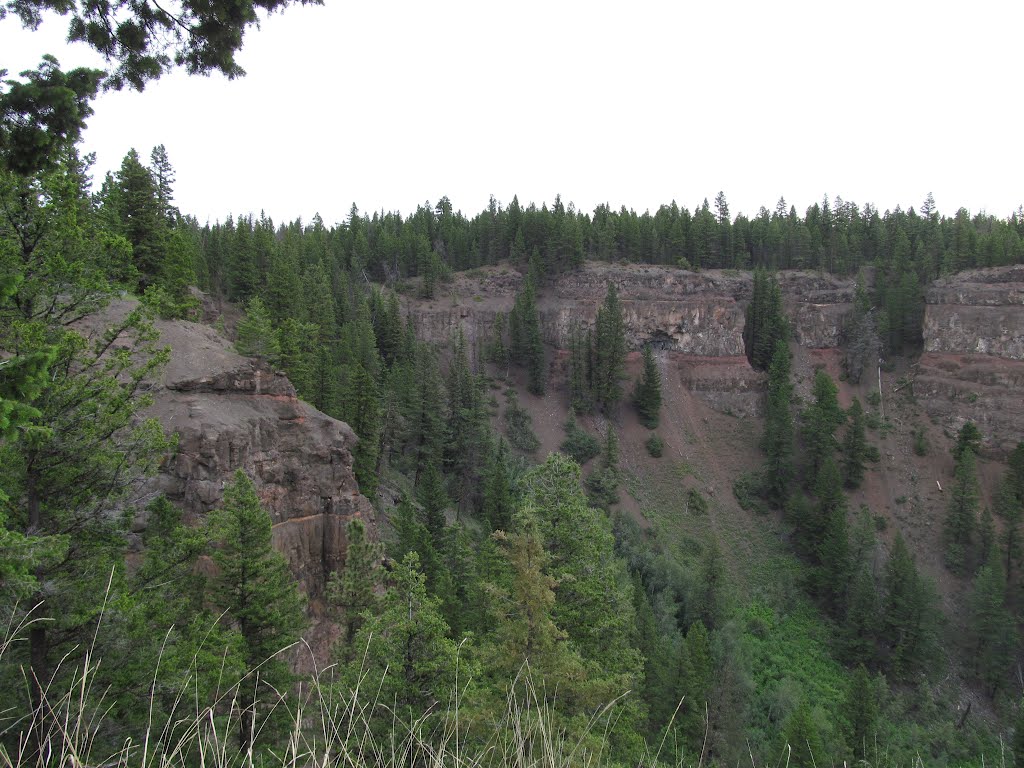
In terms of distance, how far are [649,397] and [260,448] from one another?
48.9 metres

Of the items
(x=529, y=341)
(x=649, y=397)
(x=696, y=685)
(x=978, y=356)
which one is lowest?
(x=696, y=685)

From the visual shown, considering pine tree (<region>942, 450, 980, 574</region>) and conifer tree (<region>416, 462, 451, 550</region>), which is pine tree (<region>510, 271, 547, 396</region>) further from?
pine tree (<region>942, 450, 980, 574</region>)

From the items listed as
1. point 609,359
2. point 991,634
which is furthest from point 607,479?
point 991,634

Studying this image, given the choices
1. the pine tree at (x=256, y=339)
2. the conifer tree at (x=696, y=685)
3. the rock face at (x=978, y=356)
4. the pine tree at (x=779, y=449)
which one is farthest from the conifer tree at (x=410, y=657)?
the rock face at (x=978, y=356)

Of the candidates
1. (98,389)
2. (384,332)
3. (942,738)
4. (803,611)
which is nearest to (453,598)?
(98,389)

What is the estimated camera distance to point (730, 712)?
87.0ft

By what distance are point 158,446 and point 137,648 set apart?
9.89 feet

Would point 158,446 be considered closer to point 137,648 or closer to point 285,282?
point 137,648

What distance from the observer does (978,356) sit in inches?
2532

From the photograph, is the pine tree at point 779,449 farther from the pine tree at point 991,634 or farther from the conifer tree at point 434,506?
the conifer tree at point 434,506

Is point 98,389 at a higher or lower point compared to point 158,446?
higher

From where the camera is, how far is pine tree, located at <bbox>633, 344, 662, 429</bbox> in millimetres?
64750

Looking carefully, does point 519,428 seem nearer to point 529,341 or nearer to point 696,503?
point 529,341

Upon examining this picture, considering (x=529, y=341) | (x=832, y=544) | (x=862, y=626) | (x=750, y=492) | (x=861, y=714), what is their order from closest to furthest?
(x=861, y=714) < (x=862, y=626) < (x=832, y=544) < (x=750, y=492) < (x=529, y=341)
